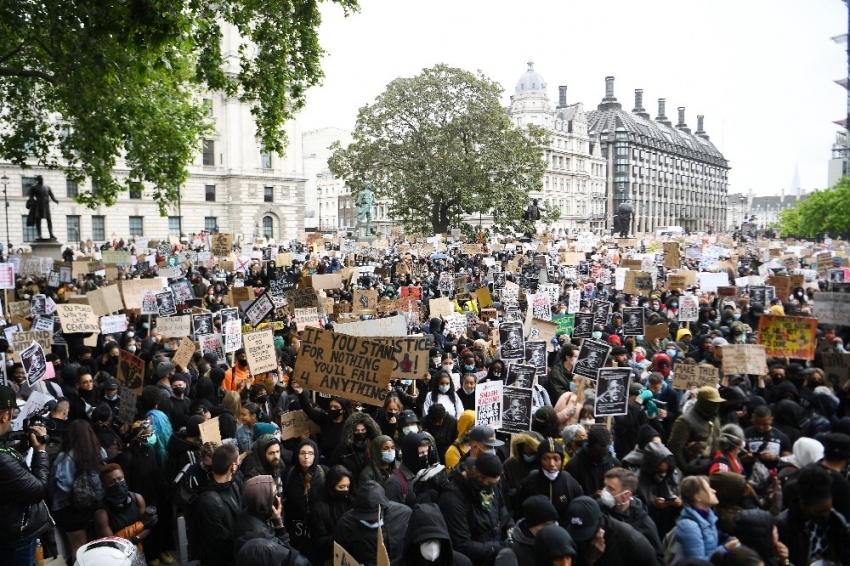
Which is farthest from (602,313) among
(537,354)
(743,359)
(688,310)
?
(743,359)

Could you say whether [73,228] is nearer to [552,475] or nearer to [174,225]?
[174,225]

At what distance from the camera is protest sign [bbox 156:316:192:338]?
35.7ft

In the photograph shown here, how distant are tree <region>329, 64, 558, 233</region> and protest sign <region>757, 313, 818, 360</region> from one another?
27977 millimetres

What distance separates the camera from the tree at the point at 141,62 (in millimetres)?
10930

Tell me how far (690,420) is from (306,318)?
6.56 m

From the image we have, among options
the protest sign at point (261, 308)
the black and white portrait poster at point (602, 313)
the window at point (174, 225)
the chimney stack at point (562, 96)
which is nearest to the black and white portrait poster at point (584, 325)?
the black and white portrait poster at point (602, 313)

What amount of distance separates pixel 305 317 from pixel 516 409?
5482 millimetres

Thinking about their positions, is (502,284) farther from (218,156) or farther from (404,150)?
(218,156)

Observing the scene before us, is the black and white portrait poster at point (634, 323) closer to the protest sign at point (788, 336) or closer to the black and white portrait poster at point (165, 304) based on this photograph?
the protest sign at point (788, 336)

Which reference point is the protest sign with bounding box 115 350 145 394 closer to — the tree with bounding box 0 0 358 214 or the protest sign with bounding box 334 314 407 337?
the protest sign with bounding box 334 314 407 337

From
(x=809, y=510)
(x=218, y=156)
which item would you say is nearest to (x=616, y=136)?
(x=218, y=156)

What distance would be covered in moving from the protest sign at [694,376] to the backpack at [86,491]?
19.4ft

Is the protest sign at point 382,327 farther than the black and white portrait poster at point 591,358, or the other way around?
the protest sign at point 382,327

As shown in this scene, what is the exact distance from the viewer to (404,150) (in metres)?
38.5
